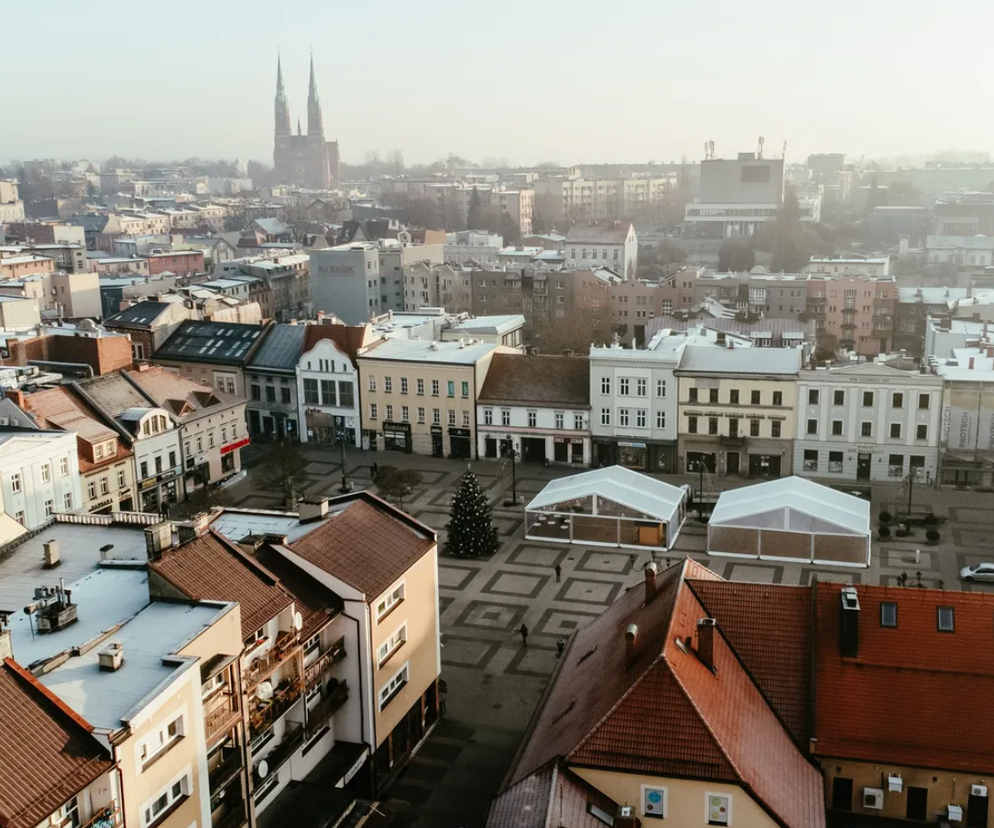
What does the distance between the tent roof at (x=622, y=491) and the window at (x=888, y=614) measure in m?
20.5

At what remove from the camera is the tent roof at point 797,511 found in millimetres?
42875

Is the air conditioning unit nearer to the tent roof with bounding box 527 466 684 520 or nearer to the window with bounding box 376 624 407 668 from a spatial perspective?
the window with bounding box 376 624 407 668

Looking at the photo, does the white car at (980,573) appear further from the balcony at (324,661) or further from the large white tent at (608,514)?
the balcony at (324,661)

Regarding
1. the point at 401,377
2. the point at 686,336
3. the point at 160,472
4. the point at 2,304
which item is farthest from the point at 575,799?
the point at 2,304

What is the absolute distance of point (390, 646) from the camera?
89.7 feet

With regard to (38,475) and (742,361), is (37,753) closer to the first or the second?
(38,475)

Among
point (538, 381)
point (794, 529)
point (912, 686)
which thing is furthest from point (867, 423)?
point (912, 686)

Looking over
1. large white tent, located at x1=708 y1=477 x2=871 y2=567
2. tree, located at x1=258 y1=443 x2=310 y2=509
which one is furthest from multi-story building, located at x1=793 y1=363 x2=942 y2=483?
tree, located at x1=258 y1=443 x2=310 y2=509

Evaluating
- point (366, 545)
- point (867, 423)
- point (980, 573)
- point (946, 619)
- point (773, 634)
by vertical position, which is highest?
point (366, 545)

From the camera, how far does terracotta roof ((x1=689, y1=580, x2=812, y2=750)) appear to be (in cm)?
2388

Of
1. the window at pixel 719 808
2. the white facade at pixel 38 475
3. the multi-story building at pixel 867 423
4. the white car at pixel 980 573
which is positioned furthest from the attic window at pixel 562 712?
the multi-story building at pixel 867 423

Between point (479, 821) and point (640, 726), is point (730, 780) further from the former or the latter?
point (479, 821)

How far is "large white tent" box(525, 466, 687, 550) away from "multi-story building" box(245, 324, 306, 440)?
22.4 meters

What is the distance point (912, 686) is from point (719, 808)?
5.85 meters
